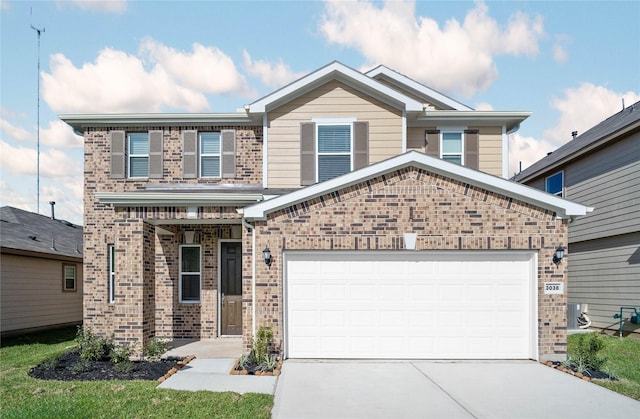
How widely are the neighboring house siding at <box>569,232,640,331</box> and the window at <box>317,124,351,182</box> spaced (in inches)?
333

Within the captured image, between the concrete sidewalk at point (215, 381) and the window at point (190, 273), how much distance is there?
360 cm

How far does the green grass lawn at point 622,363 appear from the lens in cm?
826

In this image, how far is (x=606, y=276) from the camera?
49.4ft

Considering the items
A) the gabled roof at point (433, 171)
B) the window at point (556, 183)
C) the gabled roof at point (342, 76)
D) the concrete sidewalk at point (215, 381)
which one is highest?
the gabled roof at point (342, 76)

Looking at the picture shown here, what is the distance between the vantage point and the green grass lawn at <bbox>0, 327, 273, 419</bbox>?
6.71 meters

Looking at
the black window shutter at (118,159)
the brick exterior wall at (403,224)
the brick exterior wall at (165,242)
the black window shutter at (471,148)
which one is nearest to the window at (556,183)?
the black window shutter at (471,148)

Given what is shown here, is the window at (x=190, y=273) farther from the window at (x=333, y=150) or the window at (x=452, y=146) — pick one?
the window at (x=452, y=146)

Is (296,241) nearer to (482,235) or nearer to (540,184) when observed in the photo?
(482,235)

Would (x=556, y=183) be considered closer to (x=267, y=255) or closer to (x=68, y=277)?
(x=267, y=255)

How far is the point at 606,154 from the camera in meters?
15.0

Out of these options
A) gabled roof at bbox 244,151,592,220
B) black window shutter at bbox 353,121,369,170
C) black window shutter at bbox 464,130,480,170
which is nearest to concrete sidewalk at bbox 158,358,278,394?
gabled roof at bbox 244,151,592,220

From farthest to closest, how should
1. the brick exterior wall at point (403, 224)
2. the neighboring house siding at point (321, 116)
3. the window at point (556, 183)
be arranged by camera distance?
the window at point (556, 183), the neighboring house siding at point (321, 116), the brick exterior wall at point (403, 224)

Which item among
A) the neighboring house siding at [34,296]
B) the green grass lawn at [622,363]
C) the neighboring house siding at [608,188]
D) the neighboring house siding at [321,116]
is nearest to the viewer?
the green grass lawn at [622,363]

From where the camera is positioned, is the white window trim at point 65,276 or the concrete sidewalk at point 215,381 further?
the white window trim at point 65,276
